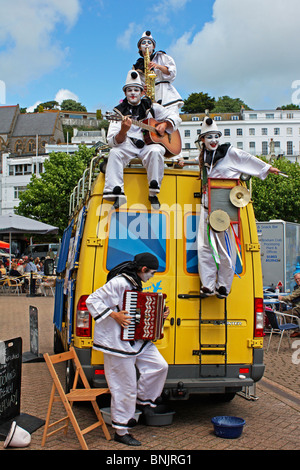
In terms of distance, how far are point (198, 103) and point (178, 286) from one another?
365ft

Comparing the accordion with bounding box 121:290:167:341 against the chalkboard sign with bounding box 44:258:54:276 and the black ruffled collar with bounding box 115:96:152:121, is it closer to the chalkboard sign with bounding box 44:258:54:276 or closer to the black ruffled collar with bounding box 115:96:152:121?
the black ruffled collar with bounding box 115:96:152:121

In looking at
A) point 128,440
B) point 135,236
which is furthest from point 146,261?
point 128,440

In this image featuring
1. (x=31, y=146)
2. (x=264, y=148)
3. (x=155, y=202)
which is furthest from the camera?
(x=31, y=146)

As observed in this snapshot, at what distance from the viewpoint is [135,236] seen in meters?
5.90

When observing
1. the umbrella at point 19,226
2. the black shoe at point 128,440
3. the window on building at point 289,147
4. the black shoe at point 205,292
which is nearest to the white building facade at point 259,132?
the window on building at point 289,147

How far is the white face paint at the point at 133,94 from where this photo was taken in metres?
6.73

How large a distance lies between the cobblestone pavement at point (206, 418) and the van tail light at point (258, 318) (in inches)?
40.0

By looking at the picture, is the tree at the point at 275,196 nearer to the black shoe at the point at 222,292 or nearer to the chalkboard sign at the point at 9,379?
the black shoe at the point at 222,292

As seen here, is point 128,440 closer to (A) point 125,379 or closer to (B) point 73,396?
(A) point 125,379

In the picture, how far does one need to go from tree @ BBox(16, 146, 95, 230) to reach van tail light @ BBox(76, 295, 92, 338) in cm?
4031

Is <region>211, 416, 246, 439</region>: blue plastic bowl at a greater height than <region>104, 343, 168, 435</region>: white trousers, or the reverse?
<region>104, 343, 168, 435</region>: white trousers

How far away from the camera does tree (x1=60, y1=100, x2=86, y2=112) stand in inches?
6176

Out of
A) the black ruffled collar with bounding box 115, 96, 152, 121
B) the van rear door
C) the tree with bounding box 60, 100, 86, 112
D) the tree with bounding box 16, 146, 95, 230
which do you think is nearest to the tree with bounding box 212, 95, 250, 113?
the tree with bounding box 60, 100, 86, 112
